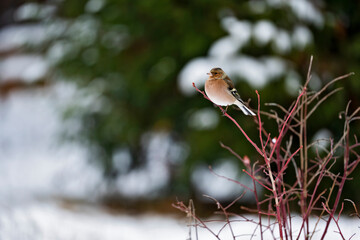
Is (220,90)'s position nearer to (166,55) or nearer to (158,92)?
(166,55)

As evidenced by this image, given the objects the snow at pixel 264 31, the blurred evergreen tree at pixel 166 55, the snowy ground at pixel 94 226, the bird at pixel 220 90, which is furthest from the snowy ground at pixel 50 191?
the snow at pixel 264 31

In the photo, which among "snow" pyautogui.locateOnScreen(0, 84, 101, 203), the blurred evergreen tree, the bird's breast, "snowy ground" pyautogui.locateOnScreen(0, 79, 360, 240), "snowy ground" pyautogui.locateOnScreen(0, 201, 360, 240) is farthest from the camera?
"snow" pyautogui.locateOnScreen(0, 84, 101, 203)

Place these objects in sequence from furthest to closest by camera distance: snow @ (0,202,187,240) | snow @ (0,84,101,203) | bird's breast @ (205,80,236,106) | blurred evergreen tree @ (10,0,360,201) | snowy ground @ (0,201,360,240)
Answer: snow @ (0,84,101,203), blurred evergreen tree @ (10,0,360,201), snow @ (0,202,187,240), snowy ground @ (0,201,360,240), bird's breast @ (205,80,236,106)

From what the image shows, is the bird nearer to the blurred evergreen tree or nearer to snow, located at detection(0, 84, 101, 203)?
the blurred evergreen tree

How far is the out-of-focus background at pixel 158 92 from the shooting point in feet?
6.88

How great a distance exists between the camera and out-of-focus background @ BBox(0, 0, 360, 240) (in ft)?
6.88

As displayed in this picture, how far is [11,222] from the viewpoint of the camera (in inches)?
73.9

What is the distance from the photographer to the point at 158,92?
9.83 ft

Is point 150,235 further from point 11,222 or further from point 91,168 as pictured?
point 91,168

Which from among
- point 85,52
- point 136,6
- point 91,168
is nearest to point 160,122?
point 85,52

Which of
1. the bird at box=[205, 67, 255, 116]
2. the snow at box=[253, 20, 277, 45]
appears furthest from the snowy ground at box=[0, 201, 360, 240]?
the bird at box=[205, 67, 255, 116]

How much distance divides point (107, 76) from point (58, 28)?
75cm

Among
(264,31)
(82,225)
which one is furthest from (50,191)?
(264,31)

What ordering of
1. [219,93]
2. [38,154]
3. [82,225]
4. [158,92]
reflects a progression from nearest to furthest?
1. [219,93]
2. [82,225]
3. [158,92]
4. [38,154]
